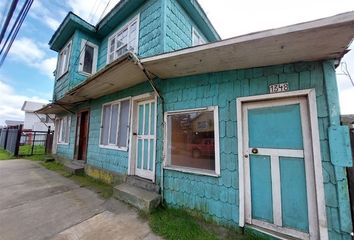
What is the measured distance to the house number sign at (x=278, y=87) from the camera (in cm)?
247

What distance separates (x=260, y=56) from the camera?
2.43m

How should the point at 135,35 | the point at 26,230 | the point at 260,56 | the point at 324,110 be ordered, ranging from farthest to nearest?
the point at 135,35, the point at 26,230, the point at 260,56, the point at 324,110

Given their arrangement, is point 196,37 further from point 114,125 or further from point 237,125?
point 237,125

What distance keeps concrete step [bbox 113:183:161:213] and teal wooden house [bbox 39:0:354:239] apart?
0.10 ft

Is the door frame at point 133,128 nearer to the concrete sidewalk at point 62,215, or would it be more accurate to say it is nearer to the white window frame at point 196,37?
the concrete sidewalk at point 62,215

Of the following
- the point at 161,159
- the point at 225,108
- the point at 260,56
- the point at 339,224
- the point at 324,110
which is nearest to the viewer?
the point at 339,224

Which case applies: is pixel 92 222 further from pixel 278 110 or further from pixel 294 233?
pixel 278 110

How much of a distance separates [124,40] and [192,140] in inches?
173

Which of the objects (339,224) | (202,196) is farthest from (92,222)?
(339,224)

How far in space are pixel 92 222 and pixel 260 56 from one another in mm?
3954

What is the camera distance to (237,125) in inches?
110

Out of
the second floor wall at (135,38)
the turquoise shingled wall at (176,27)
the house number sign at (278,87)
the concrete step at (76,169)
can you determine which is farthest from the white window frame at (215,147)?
the concrete step at (76,169)

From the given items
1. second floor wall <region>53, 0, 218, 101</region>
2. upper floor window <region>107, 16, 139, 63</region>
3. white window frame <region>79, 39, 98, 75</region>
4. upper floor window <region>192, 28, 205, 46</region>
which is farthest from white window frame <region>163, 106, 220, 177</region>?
white window frame <region>79, 39, 98, 75</region>

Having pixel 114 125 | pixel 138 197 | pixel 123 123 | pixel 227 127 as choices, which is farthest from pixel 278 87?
pixel 114 125
